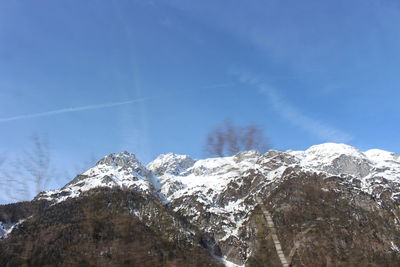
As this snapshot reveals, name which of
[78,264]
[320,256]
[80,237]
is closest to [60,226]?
[80,237]

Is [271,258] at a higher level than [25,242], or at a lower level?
higher

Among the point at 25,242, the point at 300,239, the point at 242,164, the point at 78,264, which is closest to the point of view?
the point at 300,239

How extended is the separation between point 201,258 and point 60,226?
85067mm

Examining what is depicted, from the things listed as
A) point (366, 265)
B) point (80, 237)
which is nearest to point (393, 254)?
point (366, 265)

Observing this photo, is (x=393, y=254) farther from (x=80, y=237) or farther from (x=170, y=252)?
(x=80, y=237)

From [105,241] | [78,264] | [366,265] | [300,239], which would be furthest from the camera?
[366,265]

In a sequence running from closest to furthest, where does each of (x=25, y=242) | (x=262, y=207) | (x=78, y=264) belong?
(x=262, y=207) < (x=25, y=242) < (x=78, y=264)

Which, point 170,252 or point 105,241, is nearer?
point 105,241

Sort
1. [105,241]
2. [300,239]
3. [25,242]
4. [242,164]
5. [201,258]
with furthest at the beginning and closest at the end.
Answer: [201,258]
[105,241]
[25,242]
[242,164]
[300,239]

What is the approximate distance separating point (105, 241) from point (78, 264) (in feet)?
86.8

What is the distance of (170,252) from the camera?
626 ft

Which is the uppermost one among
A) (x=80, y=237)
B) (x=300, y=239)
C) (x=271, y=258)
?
(x=80, y=237)

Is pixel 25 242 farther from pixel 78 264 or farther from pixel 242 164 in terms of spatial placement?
pixel 78 264

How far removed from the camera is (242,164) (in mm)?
10641
